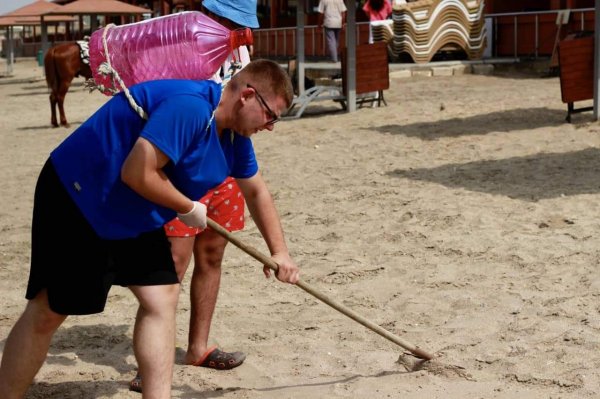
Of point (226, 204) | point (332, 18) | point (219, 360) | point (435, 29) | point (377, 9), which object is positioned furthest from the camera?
point (435, 29)

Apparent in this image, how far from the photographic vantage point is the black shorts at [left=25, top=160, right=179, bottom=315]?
295cm

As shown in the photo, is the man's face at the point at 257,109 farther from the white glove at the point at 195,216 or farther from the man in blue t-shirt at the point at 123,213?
the white glove at the point at 195,216

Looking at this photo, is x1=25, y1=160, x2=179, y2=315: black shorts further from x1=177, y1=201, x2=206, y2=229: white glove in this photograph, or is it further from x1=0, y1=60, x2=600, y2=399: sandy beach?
x1=0, y1=60, x2=600, y2=399: sandy beach

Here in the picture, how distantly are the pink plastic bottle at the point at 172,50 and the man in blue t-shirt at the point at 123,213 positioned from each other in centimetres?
58

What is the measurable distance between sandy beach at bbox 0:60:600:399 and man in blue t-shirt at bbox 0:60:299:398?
2.38 feet

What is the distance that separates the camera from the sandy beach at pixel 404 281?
149 inches

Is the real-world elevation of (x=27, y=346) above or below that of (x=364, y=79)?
below

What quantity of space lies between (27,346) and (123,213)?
540 millimetres

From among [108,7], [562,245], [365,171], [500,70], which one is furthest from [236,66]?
[108,7]

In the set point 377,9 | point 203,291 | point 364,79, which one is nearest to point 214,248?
point 203,291

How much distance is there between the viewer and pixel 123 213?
9.56 ft

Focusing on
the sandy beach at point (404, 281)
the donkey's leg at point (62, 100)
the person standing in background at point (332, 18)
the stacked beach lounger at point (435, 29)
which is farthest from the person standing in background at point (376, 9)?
the sandy beach at point (404, 281)

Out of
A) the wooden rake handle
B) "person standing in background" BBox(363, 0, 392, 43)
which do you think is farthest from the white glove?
"person standing in background" BBox(363, 0, 392, 43)

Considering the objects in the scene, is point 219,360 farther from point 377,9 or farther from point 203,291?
point 377,9
